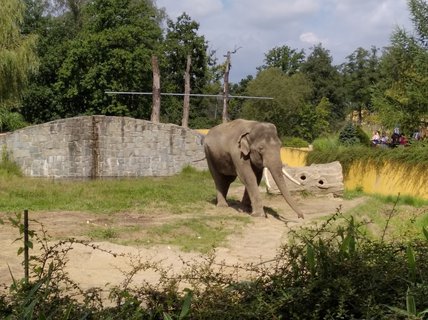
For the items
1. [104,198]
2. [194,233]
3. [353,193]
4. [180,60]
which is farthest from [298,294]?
[180,60]

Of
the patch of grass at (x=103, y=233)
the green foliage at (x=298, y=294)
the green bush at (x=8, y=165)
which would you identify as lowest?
the patch of grass at (x=103, y=233)

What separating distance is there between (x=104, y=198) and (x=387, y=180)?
27.2ft

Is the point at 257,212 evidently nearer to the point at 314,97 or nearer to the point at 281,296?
the point at 281,296

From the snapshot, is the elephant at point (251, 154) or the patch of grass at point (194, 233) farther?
the elephant at point (251, 154)

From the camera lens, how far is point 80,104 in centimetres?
4756

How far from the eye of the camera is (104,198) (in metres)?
16.1

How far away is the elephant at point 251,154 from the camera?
13.6 meters

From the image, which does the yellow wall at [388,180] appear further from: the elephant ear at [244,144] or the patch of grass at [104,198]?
the elephant ear at [244,144]

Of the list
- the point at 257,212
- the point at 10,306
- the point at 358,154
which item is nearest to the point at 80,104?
the point at 358,154

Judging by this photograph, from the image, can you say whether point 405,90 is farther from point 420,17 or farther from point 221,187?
point 221,187

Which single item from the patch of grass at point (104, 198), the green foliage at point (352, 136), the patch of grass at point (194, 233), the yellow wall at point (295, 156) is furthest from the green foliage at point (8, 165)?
the patch of grass at point (194, 233)

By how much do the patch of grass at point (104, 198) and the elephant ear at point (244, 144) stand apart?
6.54 ft

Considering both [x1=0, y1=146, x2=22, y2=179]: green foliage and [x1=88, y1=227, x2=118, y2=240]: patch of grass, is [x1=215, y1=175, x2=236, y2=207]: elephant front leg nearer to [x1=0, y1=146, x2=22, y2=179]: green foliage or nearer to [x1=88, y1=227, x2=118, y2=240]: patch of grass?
[x1=88, y1=227, x2=118, y2=240]: patch of grass

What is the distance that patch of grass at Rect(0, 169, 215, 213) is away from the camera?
14391 mm
